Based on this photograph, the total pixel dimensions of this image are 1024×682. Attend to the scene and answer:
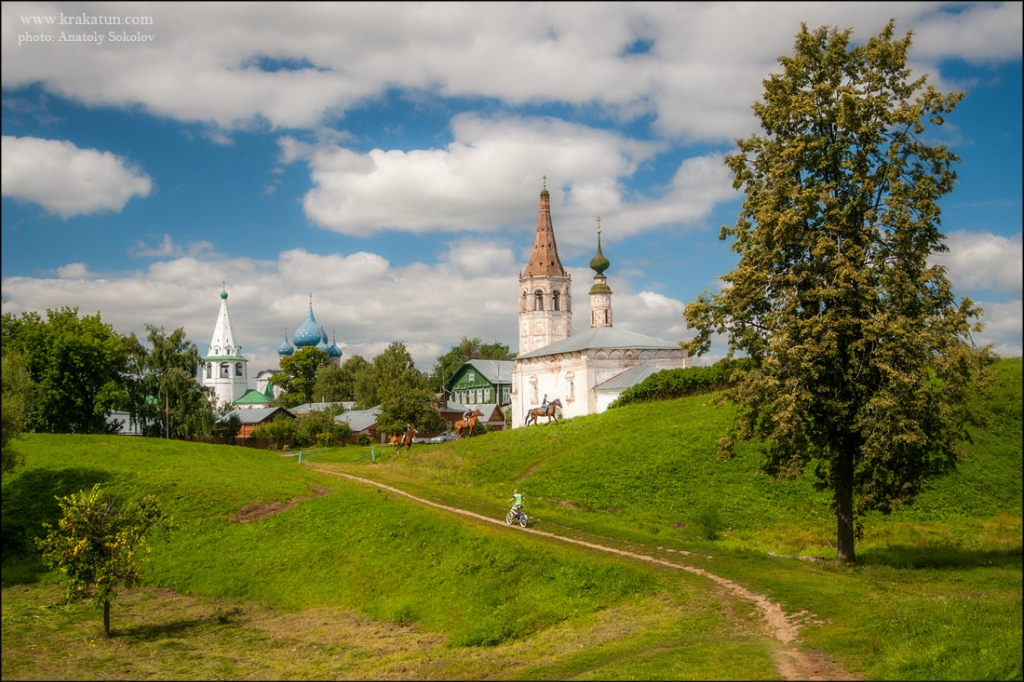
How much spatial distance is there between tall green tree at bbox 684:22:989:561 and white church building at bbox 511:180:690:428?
3265 centimetres

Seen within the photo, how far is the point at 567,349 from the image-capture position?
67.1 meters

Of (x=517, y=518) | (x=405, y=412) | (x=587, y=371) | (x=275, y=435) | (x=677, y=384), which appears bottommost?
(x=517, y=518)

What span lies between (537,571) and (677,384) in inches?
1327

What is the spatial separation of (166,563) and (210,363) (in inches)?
3933

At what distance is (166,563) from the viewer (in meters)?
26.1

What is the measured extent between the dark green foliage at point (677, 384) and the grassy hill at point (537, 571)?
11653 mm

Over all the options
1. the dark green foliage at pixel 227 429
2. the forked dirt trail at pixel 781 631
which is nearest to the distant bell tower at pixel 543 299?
the dark green foliage at pixel 227 429

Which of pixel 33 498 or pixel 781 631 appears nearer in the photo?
pixel 781 631

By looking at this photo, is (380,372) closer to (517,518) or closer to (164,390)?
(164,390)

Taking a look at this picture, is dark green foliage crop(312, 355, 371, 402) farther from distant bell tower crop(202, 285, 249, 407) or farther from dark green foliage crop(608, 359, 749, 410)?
dark green foliage crop(608, 359, 749, 410)

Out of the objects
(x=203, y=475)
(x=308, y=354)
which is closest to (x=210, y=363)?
(x=308, y=354)

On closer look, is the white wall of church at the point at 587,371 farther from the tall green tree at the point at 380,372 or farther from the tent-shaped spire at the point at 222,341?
the tent-shaped spire at the point at 222,341

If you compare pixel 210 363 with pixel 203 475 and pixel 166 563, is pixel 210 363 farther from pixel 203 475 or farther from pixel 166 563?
pixel 166 563

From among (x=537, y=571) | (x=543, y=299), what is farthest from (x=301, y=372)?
(x=537, y=571)
